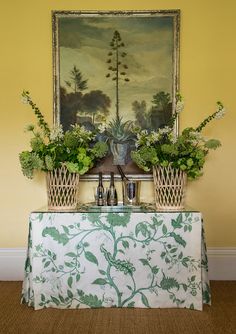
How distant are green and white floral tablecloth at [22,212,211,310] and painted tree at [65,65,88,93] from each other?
3.75 ft

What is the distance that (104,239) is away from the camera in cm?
279

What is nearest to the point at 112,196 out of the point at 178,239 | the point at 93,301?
the point at 178,239

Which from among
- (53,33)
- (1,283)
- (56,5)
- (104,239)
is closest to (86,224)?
(104,239)

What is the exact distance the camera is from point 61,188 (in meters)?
2.94

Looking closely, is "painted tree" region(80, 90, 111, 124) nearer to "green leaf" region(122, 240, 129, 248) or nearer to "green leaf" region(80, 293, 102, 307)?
"green leaf" region(122, 240, 129, 248)

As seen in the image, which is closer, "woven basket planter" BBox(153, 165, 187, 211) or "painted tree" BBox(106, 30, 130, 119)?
"woven basket planter" BBox(153, 165, 187, 211)

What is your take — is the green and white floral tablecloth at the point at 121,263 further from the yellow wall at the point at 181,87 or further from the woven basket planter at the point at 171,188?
the yellow wall at the point at 181,87

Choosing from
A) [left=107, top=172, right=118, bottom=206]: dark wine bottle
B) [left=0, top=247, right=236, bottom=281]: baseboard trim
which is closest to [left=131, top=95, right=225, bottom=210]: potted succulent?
[left=107, top=172, right=118, bottom=206]: dark wine bottle

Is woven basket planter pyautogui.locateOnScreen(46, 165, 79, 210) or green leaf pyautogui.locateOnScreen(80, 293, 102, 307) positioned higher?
woven basket planter pyautogui.locateOnScreen(46, 165, 79, 210)

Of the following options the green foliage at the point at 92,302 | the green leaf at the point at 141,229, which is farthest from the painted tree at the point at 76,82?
the green foliage at the point at 92,302

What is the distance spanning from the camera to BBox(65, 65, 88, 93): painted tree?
11.3ft

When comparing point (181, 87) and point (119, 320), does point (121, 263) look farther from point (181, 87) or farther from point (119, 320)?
point (181, 87)

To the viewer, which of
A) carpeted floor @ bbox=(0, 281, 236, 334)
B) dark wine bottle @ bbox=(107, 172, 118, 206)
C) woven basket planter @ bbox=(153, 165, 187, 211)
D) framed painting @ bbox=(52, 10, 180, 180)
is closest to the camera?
carpeted floor @ bbox=(0, 281, 236, 334)

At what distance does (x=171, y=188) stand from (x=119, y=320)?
3.00 feet
